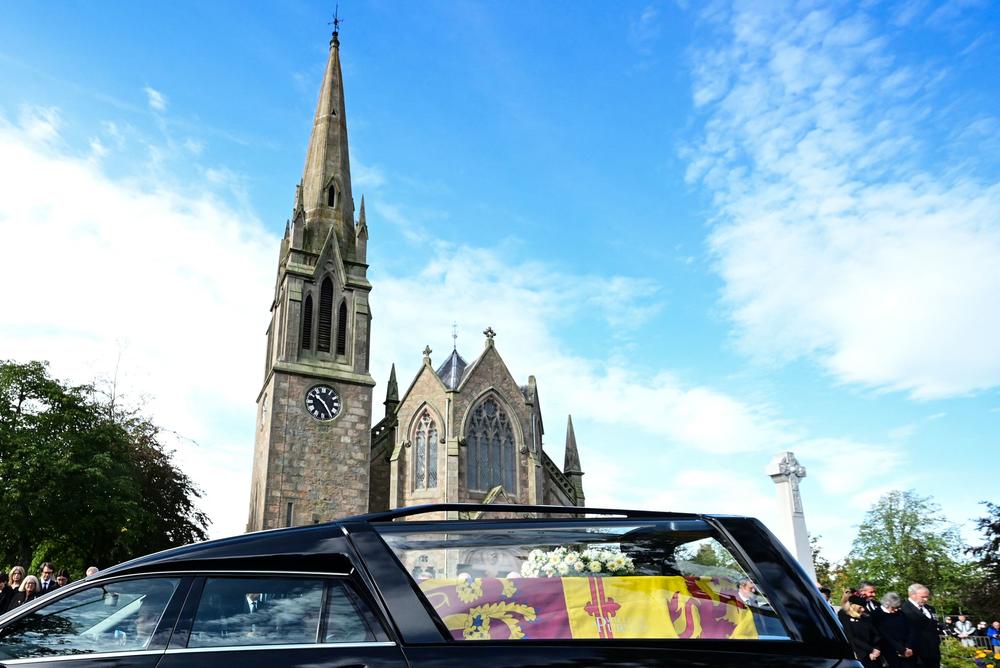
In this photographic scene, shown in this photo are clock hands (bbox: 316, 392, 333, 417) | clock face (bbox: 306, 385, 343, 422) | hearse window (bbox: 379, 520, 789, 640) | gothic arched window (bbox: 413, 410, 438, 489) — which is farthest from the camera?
gothic arched window (bbox: 413, 410, 438, 489)

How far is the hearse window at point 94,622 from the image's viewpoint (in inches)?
109

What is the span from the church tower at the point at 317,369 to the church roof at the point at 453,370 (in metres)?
6.06

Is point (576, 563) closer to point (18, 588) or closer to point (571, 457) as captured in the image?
point (18, 588)

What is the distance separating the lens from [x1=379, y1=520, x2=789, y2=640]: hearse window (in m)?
2.65

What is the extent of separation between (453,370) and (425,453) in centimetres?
643

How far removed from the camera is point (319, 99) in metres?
40.0

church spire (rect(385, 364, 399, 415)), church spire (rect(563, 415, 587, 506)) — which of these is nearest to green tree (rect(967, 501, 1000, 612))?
church spire (rect(563, 415, 587, 506))

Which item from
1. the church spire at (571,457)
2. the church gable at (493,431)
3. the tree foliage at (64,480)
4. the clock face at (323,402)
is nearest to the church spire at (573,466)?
the church spire at (571,457)

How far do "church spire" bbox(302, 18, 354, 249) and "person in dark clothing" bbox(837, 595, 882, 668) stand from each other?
99.2 ft

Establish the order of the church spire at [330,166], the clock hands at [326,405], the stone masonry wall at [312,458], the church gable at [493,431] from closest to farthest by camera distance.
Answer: the stone masonry wall at [312,458]
the clock hands at [326,405]
the church gable at [493,431]
the church spire at [330,166]

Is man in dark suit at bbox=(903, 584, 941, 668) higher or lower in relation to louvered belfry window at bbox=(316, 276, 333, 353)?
lower

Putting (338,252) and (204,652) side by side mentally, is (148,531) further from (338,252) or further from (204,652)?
(204,652)

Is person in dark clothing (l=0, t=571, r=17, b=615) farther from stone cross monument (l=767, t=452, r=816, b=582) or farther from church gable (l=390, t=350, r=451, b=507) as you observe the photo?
church gable (l=390, t=350, r=451, b=507)

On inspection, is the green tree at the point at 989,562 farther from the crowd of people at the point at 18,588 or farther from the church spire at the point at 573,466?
the crowd of people at the point at 18,588
